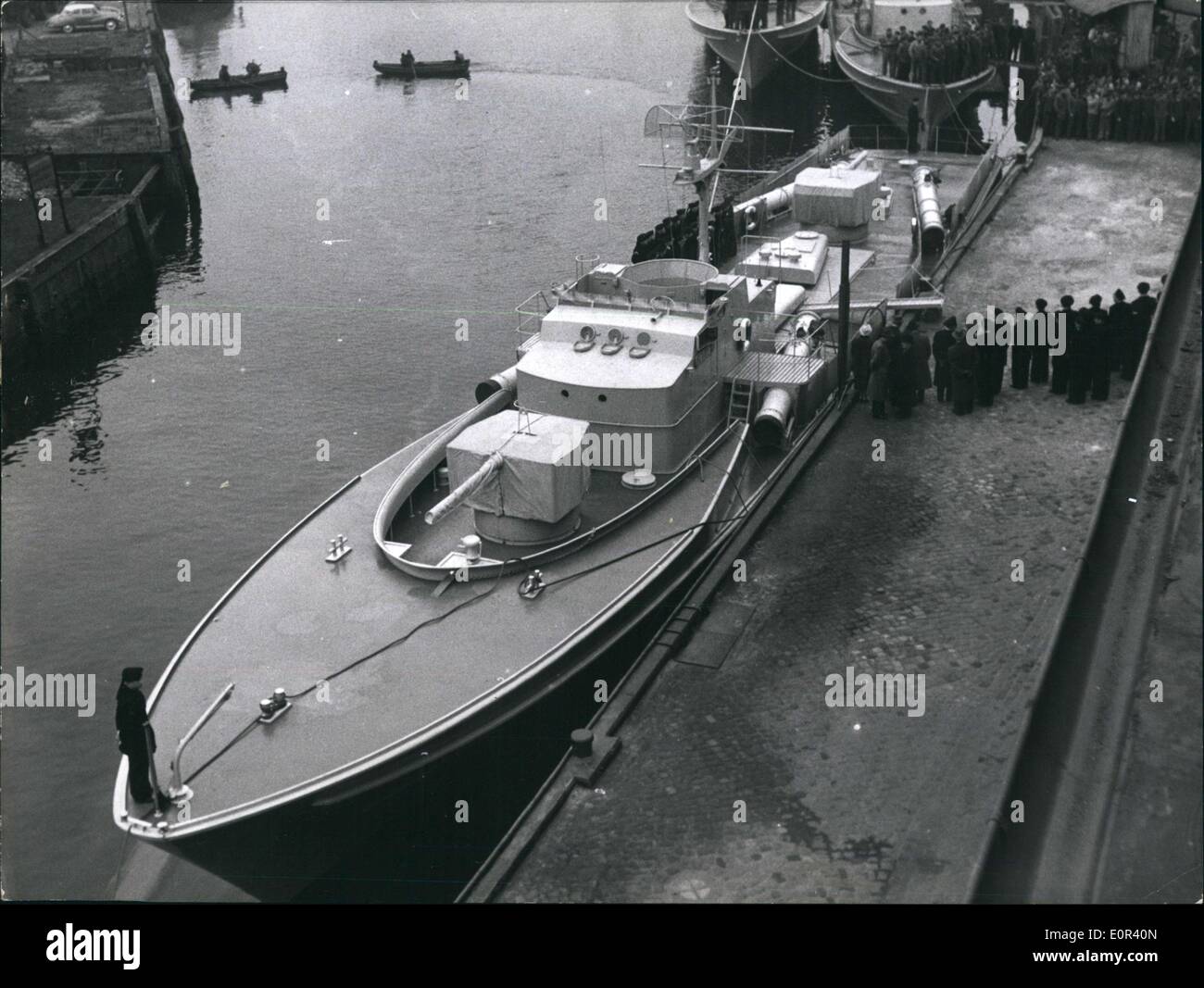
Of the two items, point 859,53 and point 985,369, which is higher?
point 859,53

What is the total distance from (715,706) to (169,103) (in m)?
42.8

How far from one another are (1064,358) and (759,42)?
43.1 meters

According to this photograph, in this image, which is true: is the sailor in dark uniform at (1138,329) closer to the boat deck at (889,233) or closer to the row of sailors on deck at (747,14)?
the boat deck at (889,233)

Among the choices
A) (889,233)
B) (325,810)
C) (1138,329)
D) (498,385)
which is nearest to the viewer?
(325,810)

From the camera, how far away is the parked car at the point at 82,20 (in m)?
56.7

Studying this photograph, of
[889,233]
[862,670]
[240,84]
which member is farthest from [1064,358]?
[240,84]

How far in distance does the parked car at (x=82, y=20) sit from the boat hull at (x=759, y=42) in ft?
84.0

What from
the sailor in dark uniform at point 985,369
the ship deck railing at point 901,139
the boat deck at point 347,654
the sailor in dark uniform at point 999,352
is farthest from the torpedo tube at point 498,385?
the ship deck railing at point 901,139

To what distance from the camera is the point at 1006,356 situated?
2128cm

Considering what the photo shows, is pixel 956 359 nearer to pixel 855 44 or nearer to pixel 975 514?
pixel 975 514

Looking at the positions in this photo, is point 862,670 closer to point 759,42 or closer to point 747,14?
point 759,42

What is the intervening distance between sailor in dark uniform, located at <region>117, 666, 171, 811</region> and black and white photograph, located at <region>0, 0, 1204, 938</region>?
41 mm

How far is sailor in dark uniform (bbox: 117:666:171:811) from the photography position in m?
12.8

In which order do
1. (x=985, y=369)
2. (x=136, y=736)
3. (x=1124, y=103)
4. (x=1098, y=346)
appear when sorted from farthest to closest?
(x=1124, y=103), (x=985, y=369), (x=1098, y=346), (x=136, y=736)
